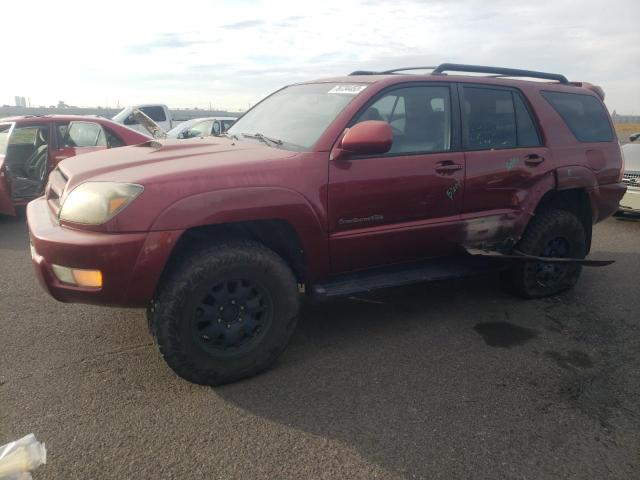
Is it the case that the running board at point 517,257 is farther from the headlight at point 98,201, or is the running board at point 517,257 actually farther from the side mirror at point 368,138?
the headlight at point 98,201

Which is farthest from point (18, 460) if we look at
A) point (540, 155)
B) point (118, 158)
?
point (540, 155)

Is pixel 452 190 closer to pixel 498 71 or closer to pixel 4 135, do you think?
pixel 498 71

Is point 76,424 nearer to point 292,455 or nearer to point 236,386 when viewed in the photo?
point 236,386

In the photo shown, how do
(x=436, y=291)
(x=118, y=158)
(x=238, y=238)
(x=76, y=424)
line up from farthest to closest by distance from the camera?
(x=436, y=291), (x=118, y=158), (x=238, y=238), (x=76, y=424)

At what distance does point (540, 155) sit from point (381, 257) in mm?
1682

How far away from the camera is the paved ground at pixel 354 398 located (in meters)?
2.23

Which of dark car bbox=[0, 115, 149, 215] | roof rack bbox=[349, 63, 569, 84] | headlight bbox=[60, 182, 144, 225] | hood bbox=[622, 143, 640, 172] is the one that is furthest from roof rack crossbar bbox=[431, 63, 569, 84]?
dark car bbox=[0, 115, 149, 215]

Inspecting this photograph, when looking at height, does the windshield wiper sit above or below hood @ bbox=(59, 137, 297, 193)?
above

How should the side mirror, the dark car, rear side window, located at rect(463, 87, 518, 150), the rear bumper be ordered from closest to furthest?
the side mirror, rear side window, located at rect(463, 87, 518, 150), the rear bumper, the dark car

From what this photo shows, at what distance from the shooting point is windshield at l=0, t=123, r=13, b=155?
23.3 feet

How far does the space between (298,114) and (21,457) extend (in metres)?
2.59

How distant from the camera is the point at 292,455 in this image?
7.42 feet

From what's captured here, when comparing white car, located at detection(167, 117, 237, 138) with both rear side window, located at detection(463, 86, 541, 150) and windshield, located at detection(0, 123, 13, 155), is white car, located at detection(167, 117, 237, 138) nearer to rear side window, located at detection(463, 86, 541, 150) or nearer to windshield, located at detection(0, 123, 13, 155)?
windshield, located at detection(0, 123, 13, 155)

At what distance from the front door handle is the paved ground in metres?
1.16
